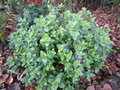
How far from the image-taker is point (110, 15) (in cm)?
287

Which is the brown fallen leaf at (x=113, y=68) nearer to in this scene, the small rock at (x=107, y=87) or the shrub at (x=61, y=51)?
the small rock at (x=107, y=87)

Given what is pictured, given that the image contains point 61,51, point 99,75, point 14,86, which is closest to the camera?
point 61,51

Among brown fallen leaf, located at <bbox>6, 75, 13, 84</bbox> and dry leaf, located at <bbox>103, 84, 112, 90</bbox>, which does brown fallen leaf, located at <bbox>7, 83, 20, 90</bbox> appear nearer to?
brown fallen leaf, located at <bbox>6, 75, 13, 84</bbox>

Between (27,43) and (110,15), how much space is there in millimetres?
1710

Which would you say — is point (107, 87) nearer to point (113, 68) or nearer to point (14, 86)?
point (113, 68)

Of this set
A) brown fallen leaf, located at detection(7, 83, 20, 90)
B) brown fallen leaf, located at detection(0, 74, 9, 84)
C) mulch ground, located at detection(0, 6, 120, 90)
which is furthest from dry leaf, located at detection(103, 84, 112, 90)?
brown fallen leaf, located at detection(0, 74, 9, 84)

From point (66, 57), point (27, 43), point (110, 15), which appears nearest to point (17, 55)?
point (27, 43)

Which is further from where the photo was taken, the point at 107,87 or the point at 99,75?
the point at 99,75

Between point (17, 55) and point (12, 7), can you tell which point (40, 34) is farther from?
point (12, 7)

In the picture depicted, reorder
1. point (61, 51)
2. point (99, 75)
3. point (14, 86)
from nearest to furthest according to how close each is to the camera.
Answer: point (61, 51) → point (14, 86) → point (99, 75)

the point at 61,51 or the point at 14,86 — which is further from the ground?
the point at 61,51

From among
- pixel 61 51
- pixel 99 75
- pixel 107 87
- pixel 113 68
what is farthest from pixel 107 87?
pixel 61 51

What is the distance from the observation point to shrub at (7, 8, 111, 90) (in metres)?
1.48

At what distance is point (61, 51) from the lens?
1.50 m
